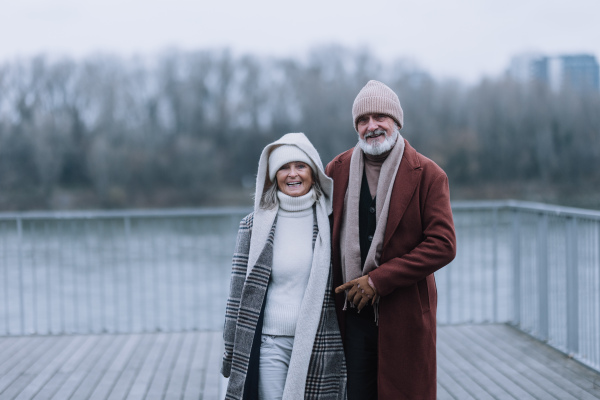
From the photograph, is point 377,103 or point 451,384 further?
point 451,384

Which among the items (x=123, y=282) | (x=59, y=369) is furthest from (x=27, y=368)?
(x=123, y=282)

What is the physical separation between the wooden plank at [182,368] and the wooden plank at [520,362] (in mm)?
1891

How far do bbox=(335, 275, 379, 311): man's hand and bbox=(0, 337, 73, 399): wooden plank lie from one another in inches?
87.0

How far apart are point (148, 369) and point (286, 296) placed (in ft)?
6.53

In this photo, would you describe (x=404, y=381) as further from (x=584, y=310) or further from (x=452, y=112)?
(x=452, y=112)

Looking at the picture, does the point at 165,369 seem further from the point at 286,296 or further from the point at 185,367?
the point at 286,296

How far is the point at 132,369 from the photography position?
3.84 m

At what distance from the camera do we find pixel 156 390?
351 centimetres

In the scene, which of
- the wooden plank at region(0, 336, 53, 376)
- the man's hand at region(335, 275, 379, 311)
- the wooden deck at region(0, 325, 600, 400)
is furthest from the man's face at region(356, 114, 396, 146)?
the wooden plank at region(0, 336, 53, 376)

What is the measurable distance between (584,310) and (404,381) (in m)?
2.32

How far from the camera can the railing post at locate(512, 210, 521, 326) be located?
4645 mm

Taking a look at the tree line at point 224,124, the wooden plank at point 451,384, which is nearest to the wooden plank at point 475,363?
the wooden plank at point 451,384

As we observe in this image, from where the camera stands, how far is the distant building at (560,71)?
33.6 m

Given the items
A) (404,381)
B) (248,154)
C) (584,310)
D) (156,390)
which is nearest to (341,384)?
(404,381)
